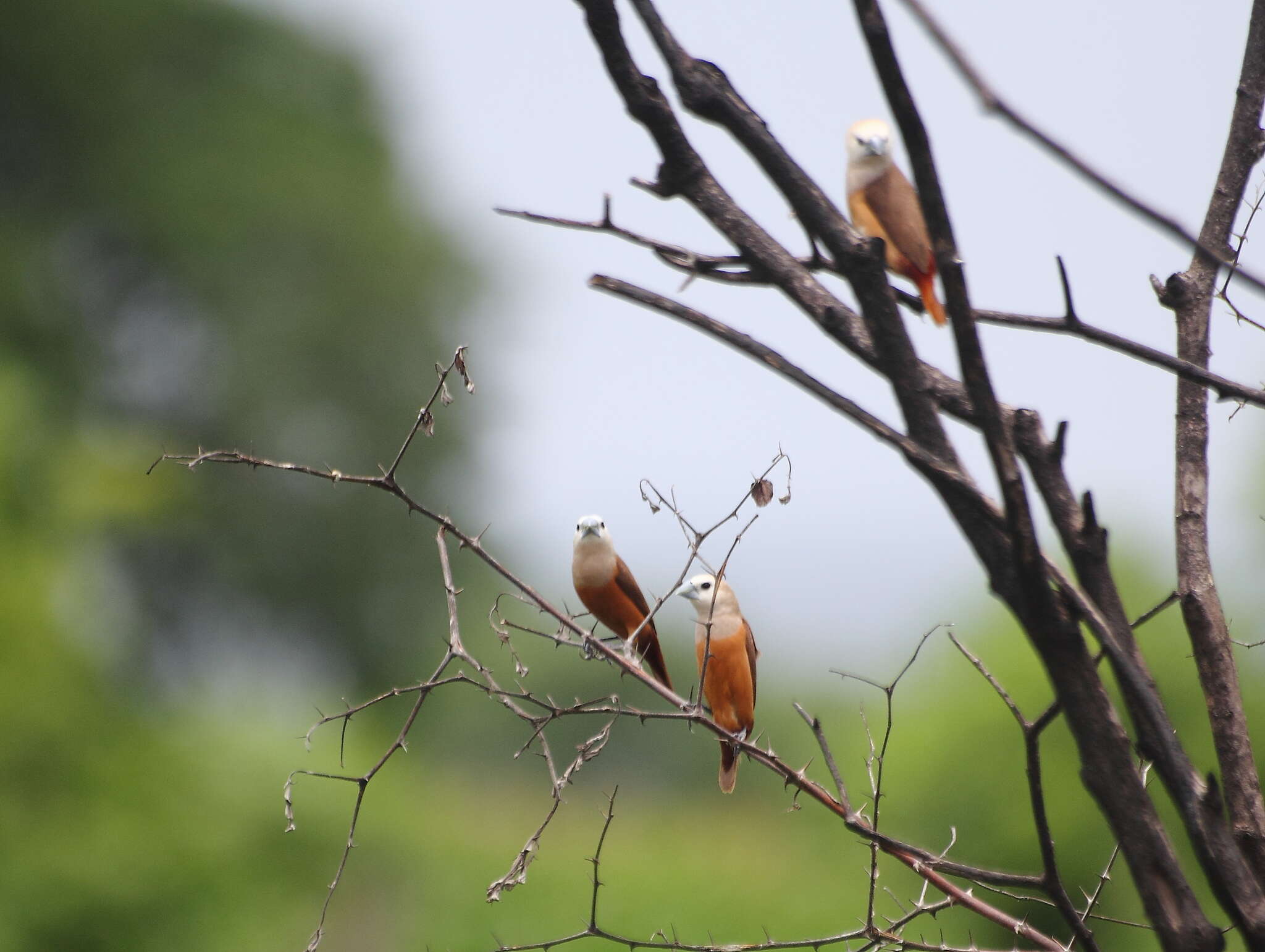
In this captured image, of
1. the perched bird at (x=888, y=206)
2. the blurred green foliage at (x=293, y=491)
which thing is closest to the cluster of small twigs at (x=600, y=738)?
the perched bird at (x=888, y=206)

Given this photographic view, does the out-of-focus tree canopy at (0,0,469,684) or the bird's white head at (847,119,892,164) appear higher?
the out-of-focus tree canopy at (0,0,469,684)

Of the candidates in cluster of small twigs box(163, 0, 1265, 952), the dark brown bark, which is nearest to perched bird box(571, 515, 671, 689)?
cluster of small twigs box(163, 0, 1265, 952)

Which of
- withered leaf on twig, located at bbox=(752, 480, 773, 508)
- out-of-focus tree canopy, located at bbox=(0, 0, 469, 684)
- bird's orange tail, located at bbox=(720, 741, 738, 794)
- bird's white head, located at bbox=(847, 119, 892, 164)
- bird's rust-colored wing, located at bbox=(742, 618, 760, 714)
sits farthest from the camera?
out-of-focus tree canopy, located at bbox=(0, 0, 469, 684)

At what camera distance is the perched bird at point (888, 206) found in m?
2.69

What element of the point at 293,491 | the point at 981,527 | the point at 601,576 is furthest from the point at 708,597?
the point at 293,491

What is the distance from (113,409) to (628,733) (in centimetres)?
1272

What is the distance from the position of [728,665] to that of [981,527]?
2.40 meters

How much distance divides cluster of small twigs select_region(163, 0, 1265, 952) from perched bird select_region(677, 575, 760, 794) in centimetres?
166

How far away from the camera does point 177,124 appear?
68.5ft

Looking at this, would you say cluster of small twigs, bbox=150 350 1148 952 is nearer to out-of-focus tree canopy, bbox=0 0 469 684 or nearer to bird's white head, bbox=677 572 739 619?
bird's white head, bbox=677 572 739 619

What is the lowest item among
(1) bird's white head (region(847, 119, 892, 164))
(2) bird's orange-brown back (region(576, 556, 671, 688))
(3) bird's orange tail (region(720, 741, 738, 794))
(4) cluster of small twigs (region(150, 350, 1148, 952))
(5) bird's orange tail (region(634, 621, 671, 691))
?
(4) cluster of small twigs (region(150, 350, 1148, 952))

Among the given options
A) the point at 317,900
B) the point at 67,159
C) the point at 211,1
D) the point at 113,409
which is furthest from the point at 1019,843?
the point at 211,1

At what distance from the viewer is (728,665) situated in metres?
3.51

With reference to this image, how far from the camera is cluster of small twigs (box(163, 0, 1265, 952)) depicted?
1.08 meters
